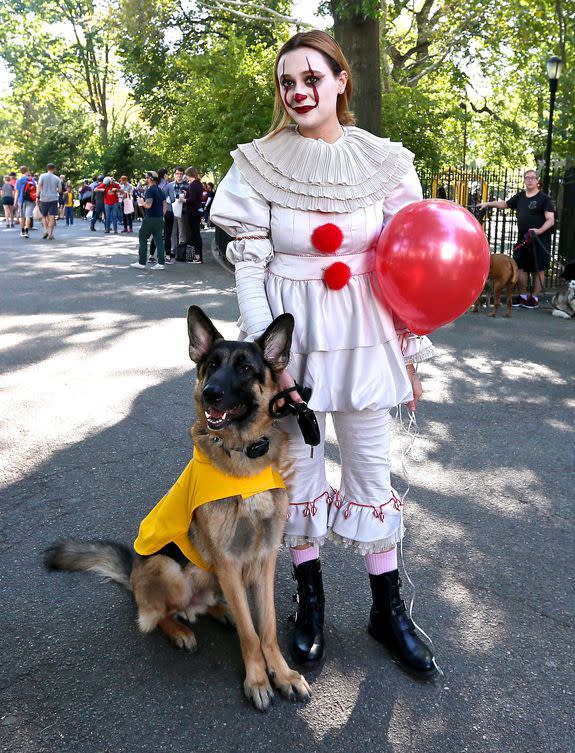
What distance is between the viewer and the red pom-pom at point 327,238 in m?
2.83

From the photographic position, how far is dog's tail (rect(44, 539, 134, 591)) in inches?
122

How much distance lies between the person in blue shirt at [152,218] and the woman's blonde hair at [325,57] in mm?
12934

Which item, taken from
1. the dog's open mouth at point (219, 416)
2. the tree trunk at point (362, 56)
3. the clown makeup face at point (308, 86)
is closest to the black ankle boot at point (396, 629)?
the dog's open mouth at point (219, 416)

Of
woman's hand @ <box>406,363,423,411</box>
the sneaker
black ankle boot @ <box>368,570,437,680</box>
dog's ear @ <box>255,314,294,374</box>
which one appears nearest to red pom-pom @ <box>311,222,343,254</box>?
dog's ear @ <box>255,314,294,374</box>

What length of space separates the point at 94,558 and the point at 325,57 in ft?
7.54

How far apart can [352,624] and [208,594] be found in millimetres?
675

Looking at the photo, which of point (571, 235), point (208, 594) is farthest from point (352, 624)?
point (571, 235)

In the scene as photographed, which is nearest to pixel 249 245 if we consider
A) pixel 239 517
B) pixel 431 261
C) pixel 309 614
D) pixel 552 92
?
pixel 431 261

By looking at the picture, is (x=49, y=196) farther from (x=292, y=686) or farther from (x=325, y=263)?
(x=292, y=686)

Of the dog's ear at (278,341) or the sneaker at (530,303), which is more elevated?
the dog's ear at (278,341)

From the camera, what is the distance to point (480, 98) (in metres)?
35.8

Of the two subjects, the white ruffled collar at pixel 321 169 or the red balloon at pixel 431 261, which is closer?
the red balloon at pixel 431 261

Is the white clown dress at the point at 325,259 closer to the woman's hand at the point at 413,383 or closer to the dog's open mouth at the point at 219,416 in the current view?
the woman's hand at the point at 413,383

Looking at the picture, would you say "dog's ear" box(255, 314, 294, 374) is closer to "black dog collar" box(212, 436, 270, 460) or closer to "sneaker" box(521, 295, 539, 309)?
"black dog collar" box(212, 436, 270, 460)
